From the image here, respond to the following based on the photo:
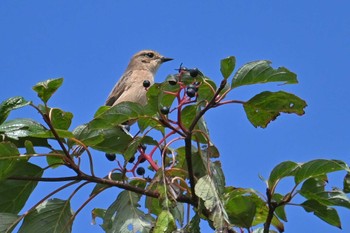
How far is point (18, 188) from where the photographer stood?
3.90 metres

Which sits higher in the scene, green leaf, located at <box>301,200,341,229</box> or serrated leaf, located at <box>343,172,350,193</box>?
serrated leaf, located at <box>343,172,350,193</box>

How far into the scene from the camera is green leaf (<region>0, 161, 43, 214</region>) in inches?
151

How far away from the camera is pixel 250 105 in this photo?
12.3 feet

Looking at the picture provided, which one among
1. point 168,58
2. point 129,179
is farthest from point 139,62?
point 129,179

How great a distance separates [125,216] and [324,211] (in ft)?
3.83

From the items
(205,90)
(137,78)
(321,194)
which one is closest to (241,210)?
(321,194)

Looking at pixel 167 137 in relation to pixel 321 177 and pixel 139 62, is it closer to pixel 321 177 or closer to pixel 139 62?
pixel 321 177

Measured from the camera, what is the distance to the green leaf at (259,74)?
357 centimetres

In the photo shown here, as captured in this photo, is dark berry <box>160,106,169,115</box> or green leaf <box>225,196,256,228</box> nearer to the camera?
dark berry <box>160,106,169,115</box>

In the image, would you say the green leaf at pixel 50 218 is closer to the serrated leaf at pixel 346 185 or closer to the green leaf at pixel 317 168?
the green leaf at pixel 317 168

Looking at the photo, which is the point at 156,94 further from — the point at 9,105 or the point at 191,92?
the point at 9,105

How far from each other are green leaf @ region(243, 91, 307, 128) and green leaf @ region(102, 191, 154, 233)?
87cm

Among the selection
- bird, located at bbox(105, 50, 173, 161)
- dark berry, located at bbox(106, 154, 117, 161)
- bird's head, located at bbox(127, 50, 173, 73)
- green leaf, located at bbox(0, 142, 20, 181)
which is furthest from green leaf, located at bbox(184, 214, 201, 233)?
bird's head, located at bbox(127, 50, 173, 73)

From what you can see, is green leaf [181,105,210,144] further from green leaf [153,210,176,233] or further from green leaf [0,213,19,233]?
green leaf [0,213,19,233]
